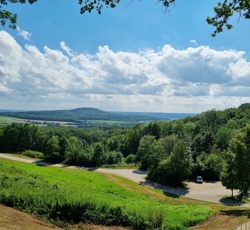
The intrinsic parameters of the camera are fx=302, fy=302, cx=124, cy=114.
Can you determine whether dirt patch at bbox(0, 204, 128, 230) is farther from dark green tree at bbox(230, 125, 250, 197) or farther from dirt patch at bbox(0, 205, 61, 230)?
dark green tree at bbox(230, 125, 250, 197)

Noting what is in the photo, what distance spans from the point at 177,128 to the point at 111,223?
93232 millimetres

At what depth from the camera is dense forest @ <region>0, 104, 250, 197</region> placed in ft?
135

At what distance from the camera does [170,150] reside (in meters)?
80.5

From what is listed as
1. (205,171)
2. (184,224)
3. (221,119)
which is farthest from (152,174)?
(221,119)

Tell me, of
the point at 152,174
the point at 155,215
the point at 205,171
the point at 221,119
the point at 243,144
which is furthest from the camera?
the point at 221,119

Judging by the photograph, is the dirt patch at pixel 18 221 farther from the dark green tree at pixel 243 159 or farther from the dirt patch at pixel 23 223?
the dark green tree at pixel 243 159

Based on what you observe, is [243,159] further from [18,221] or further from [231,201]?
[18,221]

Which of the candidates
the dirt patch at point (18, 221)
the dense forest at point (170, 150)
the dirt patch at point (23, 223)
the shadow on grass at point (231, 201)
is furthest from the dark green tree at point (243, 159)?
the dirt patch at point (18, 221)

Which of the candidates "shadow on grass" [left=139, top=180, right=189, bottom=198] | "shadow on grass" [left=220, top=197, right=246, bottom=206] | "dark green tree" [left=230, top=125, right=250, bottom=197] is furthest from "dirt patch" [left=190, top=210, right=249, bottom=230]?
"shadow on grass" [left=139, top=180, right=189, bottom=198]

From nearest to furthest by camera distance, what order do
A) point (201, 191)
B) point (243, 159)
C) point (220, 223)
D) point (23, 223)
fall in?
point (23, 223)
point (220, 223)
point (243, 159)
point (201, 191)

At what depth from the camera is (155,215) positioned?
63.5 ft

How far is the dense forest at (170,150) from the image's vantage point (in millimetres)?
41062

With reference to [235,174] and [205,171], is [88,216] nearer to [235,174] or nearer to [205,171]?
[235,174]

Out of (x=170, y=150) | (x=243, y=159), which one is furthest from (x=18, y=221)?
(x=170, y=150)
